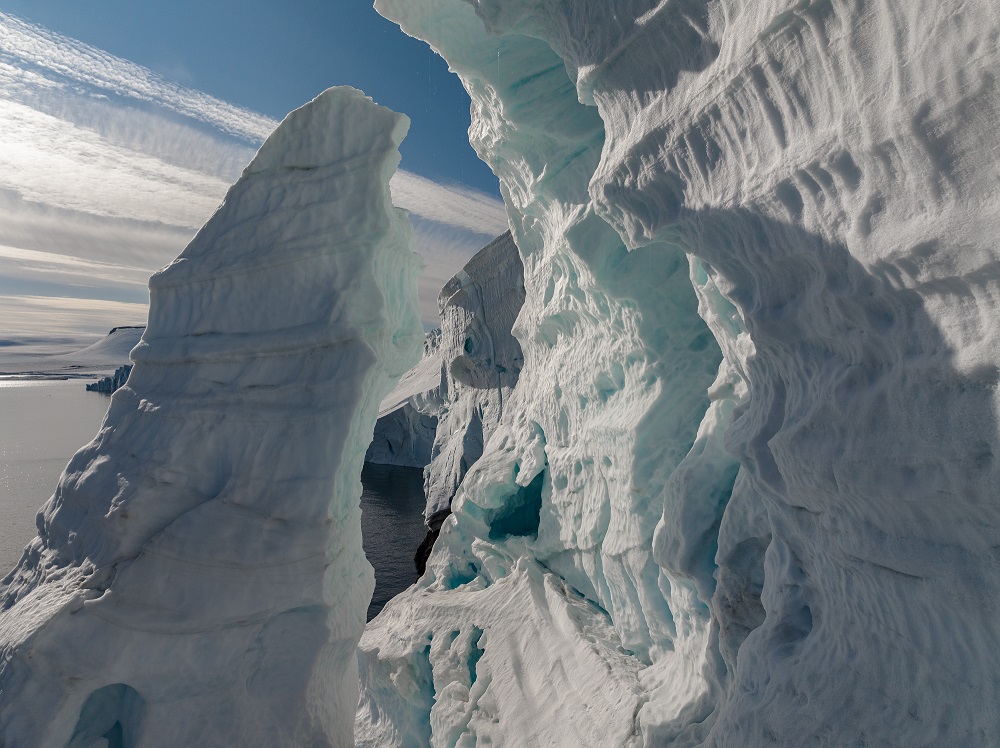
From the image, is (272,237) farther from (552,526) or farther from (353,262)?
(552,526)

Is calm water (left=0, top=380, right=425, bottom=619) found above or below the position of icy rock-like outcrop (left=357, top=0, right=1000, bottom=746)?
below

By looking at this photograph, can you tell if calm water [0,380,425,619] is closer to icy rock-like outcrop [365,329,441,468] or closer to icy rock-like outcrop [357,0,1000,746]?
icy rock-like outcrop [365,329,441,468]

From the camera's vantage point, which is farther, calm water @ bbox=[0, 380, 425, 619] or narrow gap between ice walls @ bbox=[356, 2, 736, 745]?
calm water @ bbox=[0, 380, 425, 619]

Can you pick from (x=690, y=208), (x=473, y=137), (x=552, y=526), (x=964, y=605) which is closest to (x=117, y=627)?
(x=552, y=526)

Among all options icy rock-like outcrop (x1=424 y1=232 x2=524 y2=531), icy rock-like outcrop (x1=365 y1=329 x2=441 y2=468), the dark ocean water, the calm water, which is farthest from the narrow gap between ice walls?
icy rock-like outcrop (x1=365 y1=329 x2=441 y2=468)

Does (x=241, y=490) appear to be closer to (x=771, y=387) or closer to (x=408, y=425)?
(x=771, y=387)

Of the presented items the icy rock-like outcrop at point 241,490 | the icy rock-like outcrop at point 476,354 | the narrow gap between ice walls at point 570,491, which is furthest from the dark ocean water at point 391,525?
the icy rock-like outcrop at point 241,490
